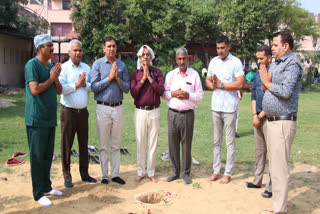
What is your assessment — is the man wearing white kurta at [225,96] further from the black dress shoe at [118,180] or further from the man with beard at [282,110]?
the black dress shoe at [118,180]


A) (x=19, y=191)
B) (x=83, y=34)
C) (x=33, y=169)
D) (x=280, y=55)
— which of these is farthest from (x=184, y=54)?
(x=83, y=34)

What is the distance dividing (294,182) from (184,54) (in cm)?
298

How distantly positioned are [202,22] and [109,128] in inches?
850

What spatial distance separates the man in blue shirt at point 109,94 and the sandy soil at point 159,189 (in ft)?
1.55

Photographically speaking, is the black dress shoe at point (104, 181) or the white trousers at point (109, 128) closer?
the white trousers at point (109, 128)

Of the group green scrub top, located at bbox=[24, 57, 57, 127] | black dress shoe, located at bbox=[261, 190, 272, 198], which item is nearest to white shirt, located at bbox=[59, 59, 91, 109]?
green scrub top, located at bbox=[24, 57, 57, 127]

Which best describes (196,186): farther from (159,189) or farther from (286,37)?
(286,37)

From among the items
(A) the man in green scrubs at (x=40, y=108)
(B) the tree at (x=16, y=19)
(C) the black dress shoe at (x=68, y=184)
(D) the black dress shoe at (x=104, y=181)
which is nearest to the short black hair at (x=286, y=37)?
(A) the man in green scrubs at (x=40, y=108)

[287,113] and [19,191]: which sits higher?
[287,113]

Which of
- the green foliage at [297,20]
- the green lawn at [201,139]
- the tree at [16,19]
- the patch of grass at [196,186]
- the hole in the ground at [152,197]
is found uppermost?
the green foliage at [297,20]

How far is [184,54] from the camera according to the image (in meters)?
5.05

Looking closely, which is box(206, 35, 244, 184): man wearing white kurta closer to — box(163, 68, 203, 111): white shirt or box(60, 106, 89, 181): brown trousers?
box(163, 68, 203, 111): white shirt

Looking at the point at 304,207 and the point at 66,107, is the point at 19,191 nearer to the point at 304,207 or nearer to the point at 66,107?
the point at 66,107

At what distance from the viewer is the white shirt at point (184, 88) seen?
5.08m
